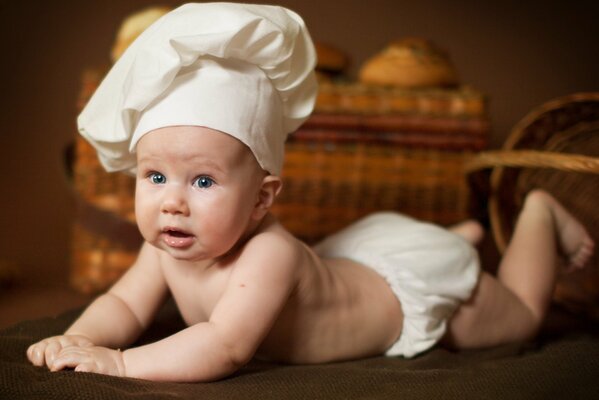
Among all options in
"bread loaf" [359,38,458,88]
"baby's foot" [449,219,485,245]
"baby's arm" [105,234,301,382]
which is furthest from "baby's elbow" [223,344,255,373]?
"bread loaf" [359,38,458,88]

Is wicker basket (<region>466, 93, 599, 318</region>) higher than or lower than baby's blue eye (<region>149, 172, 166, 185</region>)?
lower

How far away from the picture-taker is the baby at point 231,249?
0.88 m

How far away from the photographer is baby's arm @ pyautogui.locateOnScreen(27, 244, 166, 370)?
92 centimetres

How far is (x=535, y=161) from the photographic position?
127 centimetres

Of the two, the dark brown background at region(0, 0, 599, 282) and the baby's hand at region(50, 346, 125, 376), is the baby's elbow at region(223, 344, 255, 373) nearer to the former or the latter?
the baby's hand at region(50, 346, 125, 376)

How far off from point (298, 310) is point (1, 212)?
155cm

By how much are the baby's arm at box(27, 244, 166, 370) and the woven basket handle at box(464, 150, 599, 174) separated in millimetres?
673

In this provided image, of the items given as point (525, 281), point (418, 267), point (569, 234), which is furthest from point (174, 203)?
point (569, 234)

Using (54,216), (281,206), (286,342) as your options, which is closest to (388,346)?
(286,342)

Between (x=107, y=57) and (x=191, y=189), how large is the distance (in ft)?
5.18

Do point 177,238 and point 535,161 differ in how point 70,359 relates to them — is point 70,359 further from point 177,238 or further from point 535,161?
point 535,161

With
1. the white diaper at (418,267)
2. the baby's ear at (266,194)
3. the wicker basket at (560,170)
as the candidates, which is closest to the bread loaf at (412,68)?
the wicker basket at (560,170)

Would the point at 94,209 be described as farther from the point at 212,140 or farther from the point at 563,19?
the point at 563,19

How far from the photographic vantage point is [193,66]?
2.97ft
